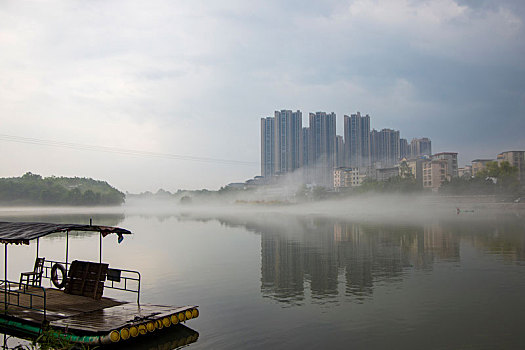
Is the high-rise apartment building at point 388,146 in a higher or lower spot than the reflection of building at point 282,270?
→ higher

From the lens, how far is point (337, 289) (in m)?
17.4

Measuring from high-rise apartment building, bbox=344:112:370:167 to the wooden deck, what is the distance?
181446 mm

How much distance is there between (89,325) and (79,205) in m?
146

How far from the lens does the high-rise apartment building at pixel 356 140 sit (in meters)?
189

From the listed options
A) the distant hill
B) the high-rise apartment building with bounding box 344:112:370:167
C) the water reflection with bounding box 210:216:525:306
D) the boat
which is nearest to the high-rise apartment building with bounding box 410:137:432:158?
the high-rise apartment building with bounding box 344:112:370:167

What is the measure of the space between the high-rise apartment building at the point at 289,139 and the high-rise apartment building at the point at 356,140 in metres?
20.3

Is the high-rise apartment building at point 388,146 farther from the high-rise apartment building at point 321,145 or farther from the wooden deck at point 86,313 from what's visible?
the wooden deck at point 86,313

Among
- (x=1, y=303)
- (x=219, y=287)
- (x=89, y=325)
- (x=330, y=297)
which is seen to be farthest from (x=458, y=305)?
(x=1, y=303)

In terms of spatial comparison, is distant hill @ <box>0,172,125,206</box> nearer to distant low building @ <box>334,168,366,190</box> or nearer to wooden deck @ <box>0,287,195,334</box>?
distant low building @ <box>334,168,366,190</box>

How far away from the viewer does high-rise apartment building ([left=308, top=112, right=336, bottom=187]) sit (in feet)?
625

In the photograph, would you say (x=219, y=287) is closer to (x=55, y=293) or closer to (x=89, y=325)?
(x=55, y=293)

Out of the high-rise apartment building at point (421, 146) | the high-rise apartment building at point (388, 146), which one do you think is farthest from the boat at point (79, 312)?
the high-rise apartment building at point (421, 146)

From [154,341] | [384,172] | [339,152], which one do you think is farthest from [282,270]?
[339,152]

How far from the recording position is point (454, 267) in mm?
22188
